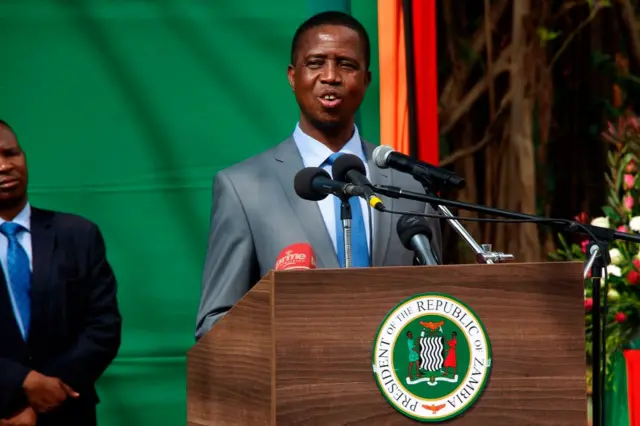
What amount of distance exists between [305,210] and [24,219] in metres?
1.41

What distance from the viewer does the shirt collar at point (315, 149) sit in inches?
152

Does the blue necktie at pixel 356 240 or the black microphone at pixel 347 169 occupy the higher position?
the black microphone at pixel 347 169

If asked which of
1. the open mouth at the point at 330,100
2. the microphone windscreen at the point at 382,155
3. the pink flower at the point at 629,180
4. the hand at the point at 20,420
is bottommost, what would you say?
the hand at the point at 20,420

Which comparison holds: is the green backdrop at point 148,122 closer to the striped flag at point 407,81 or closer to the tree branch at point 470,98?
the striped flag at point 407,81

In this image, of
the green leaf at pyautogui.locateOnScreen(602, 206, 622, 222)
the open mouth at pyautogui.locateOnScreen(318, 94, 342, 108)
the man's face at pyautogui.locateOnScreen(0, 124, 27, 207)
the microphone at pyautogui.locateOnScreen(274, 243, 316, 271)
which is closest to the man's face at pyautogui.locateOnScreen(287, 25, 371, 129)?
the open mouth at pyautogui.locateOnScreen(318, 94, 342, 108)

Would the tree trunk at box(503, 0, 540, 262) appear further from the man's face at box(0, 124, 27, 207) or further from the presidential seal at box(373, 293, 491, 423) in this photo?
the presidential seal at box(373, 293, 491, 423)

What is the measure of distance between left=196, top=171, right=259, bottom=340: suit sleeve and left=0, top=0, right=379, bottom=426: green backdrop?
5.40 ft

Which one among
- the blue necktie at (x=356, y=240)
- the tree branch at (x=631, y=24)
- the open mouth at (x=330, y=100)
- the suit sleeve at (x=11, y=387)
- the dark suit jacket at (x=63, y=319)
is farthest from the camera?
the tree branch at (x=631, y=24)

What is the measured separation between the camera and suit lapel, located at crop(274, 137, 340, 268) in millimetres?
3631

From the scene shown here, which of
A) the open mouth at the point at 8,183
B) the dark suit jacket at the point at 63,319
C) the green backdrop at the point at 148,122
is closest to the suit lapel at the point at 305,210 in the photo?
the dark suit jacket at the point at 63,319

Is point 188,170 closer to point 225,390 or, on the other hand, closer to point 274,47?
point 274,47

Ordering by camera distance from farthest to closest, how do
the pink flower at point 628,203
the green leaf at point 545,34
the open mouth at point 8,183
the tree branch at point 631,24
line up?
the tree branch at point 631,24 < the green leaf at point 545,34 < the pink flower at point 628,203 < the open mouth at point 8,183

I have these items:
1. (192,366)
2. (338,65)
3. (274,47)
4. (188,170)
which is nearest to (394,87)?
(274,47)

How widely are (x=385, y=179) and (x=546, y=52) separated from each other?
3032 mm
